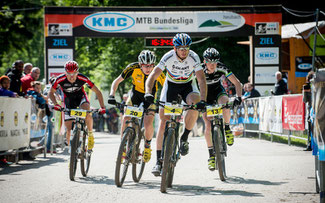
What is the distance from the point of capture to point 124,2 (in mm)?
34094

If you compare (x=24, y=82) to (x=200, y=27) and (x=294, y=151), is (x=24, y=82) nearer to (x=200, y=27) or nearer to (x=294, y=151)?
(x=294, y=151)

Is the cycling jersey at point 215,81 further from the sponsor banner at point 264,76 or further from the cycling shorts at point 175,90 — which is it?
the sponsor banner at point 264,76

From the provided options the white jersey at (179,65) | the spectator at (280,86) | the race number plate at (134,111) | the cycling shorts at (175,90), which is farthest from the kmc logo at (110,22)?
the white jersey at (179,65)

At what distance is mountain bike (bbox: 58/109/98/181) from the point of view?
9016 mm

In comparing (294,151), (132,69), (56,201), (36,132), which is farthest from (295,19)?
(56,201)

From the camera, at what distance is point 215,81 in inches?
389

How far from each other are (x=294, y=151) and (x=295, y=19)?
1997 cm

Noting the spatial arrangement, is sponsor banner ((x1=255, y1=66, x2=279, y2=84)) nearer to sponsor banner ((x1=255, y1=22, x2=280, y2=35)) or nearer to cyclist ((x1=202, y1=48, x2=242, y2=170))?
sponsor banner ((x1=255, y1=22, x2=280, y2=35))

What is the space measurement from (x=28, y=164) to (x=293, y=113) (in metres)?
6.98

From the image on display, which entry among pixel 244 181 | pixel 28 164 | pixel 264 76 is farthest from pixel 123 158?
pixel 264 76

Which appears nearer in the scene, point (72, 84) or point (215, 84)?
point (215, 84)

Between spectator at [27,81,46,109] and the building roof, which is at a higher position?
the building roof

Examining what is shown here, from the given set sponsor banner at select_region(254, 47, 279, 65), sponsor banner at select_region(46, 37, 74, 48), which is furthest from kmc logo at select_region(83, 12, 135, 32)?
sponsor banner at select_region(254, 47, 279, 65)

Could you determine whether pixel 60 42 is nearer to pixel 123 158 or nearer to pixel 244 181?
pixel 123 158
